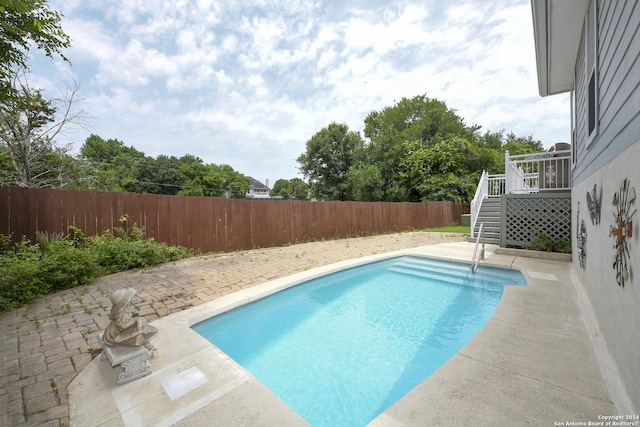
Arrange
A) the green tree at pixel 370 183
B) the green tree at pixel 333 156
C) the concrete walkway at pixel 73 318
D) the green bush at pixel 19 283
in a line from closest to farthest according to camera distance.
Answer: the concrete walkway at pixel 73 318
the green bush at pixel 19 283
the green tree at pixel 370 183
the green tree at pixel 333 156

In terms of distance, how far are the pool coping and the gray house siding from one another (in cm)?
167

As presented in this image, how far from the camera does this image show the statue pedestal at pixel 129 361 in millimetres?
1935

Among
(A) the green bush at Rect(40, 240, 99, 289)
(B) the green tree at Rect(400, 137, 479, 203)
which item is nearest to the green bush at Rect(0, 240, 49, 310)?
(A) the green bush at Rect(40, 240, 99, 289)

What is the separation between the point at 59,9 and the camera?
4613 millimetres

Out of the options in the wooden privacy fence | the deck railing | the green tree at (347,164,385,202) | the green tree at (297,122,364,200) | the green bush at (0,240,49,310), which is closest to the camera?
the green bush at (0,240,49,310)

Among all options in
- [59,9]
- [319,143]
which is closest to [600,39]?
[59,9]

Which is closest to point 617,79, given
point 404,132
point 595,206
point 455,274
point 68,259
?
point 595,206

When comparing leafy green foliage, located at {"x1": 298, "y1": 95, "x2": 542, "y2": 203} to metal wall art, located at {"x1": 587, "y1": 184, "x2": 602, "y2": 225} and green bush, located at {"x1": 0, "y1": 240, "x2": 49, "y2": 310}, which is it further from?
green bush, located at {"x1": 0, "y1": 240, "x2": 49, "y2": 310}

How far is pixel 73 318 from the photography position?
3.05m

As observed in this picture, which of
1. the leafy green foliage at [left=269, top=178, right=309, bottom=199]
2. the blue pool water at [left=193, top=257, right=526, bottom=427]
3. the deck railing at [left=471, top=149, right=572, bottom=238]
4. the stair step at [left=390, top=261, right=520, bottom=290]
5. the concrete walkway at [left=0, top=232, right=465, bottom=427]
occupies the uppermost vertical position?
the leafy green foliage at [left=269, top=178, right=309, bottom=199]

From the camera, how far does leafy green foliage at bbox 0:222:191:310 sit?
11.7ft

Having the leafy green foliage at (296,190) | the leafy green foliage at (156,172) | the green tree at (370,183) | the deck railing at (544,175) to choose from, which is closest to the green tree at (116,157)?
the leafy green foliage at (156,172)

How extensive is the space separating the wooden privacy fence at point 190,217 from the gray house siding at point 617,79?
711cm

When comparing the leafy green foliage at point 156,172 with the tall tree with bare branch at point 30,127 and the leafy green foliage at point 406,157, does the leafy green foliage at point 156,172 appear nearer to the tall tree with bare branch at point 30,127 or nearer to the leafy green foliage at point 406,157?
the leafy green foliage at point 406,157
